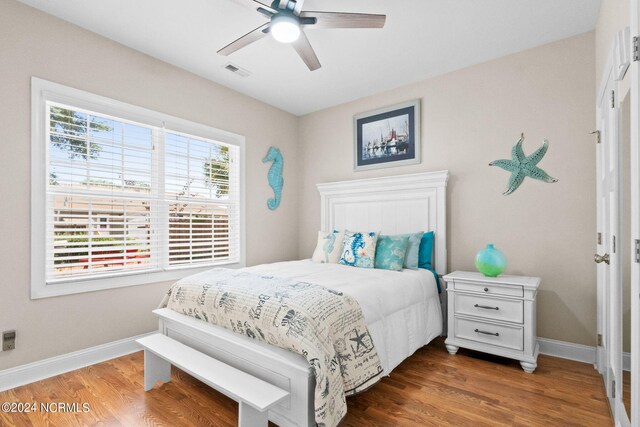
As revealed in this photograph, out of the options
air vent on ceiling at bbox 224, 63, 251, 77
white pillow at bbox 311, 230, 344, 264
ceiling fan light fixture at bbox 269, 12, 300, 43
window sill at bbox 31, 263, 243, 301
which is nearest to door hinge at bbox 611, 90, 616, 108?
ceiling fan light fixture at bbox 269, 12, 300, 43

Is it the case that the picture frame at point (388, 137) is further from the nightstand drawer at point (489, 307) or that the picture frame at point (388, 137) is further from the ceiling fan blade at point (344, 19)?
the ceiling fan blade at point (344, 19)

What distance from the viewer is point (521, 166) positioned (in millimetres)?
2932

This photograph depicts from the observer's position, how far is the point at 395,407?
1993 millimetres

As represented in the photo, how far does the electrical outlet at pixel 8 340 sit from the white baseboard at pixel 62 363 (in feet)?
0.50

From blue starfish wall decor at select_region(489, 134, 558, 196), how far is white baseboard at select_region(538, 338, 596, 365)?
1343mm

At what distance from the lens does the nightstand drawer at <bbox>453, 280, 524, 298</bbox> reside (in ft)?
8.27

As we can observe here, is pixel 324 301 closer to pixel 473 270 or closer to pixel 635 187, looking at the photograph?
pixel 635 187

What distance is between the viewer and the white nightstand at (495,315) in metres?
2.48

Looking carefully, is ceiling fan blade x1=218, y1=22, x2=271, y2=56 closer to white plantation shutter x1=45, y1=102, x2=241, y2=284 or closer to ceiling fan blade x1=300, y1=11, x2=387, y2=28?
ceiling fan blade x1=300, y1=11, x2=387, y2=28

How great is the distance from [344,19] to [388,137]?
1.94m

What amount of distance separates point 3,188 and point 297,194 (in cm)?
312

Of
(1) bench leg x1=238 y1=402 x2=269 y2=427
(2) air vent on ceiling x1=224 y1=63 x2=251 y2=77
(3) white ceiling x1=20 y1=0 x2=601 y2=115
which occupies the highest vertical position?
(3) white ceiling x1=20 y1=0 x2=601 y2=115

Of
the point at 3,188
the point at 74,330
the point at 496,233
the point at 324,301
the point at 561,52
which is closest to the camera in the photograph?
the point at 324,301

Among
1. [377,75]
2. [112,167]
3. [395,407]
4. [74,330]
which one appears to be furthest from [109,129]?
[395,407]
